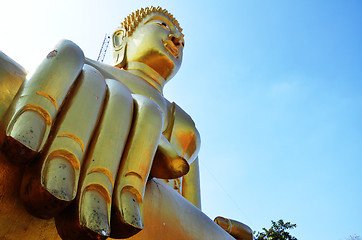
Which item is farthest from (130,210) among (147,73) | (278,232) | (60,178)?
(278,232)

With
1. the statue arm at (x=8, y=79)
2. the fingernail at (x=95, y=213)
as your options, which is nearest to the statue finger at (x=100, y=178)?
the fingernail at (x=95, y=213)

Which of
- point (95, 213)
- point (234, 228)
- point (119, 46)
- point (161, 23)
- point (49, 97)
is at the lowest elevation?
point (95, 213)

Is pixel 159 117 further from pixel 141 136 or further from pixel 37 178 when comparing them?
pixel 37 178

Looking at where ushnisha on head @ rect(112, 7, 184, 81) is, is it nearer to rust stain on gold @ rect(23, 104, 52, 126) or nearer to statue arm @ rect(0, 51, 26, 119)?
statue arm @ rect(0, 51, 26, 119)

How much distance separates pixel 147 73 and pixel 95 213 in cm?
206

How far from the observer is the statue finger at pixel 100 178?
2.81 feet

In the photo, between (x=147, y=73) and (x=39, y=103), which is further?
(x=147, y=73)

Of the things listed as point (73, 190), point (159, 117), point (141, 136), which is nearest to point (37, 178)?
point (73, 190)

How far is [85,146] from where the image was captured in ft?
3.27

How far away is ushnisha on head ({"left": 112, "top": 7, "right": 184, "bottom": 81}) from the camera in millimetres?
2859

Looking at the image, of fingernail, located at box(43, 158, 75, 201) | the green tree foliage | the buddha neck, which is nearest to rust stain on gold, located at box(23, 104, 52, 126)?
fingernail, located at box(43, 158, 75, 201)

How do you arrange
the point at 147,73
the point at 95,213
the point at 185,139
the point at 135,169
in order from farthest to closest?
the point at 147,73 < the point at 185,139 < the point at 135,169 < the point at 95,213

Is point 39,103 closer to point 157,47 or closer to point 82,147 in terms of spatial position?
point 82,147

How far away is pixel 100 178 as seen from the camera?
954 mm
